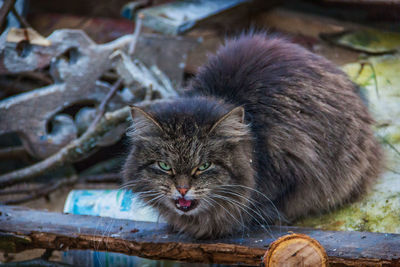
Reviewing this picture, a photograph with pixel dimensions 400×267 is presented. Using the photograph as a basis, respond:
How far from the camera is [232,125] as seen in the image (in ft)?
7.98

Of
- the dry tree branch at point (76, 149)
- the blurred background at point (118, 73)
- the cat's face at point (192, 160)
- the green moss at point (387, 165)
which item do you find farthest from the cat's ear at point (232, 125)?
the dry tree branch at point (76, 149)

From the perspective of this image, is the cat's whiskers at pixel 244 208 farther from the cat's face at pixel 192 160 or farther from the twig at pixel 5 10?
the twig at pixel 5 10

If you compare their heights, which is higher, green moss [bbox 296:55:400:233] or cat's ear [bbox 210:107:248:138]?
cat's ear [bbox 210:107:248:138]

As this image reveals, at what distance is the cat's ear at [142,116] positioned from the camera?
7.89 feet

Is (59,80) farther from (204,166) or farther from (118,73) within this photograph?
(204,166)

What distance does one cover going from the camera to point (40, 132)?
3.90 m

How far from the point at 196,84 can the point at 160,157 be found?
693mm

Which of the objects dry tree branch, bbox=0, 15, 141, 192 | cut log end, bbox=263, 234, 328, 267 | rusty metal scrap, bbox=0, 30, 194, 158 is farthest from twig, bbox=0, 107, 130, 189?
cut log end, bbox=263, 234, 328, 267

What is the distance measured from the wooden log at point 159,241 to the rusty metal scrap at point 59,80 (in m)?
1.12

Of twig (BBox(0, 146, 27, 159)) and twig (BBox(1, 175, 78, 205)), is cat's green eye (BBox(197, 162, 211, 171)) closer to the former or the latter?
twig (BBox(1, 175, 78, 205))

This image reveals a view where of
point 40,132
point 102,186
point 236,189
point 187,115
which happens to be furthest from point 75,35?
point 236,189

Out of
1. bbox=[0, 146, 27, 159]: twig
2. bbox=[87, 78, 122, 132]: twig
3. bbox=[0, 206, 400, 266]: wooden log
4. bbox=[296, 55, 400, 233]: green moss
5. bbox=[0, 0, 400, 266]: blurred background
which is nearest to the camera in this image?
bbox=[0, 206, 400, 266]: wooden log

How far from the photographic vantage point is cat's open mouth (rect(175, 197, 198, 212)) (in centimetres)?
237

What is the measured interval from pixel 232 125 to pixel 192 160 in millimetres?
272
